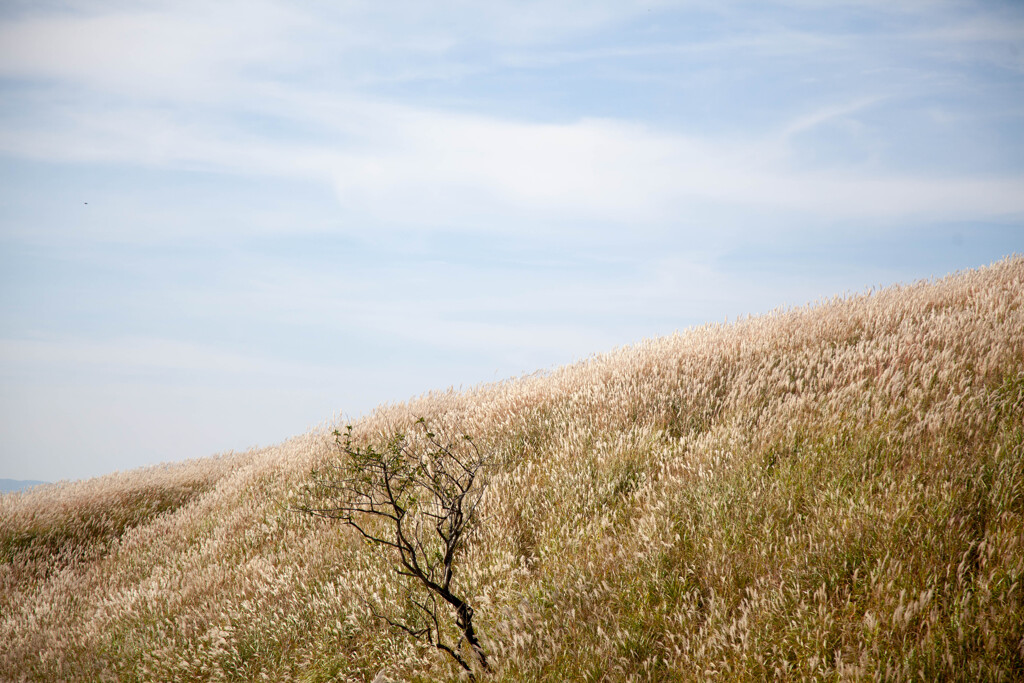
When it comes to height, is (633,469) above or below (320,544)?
above

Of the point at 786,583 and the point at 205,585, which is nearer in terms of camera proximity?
the point at 786,583

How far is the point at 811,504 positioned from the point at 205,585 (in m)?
6.58

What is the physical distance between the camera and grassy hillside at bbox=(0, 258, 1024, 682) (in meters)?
3.66

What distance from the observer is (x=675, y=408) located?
677 centimetres

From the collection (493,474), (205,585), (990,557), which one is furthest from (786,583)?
(205,585)

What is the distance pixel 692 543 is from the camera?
4.57 m

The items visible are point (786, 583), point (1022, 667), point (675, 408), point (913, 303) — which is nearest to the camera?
point (1022, 667)

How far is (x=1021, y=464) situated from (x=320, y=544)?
252 inches

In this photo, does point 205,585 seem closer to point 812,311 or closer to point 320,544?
point 320,544

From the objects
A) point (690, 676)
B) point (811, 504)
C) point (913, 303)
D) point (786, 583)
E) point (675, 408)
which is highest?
point (913, 303)

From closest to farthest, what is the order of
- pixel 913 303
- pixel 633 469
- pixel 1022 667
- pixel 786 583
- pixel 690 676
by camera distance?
pixel 1022 667 → pixel 690 676 → pixel 786 583 → pixel 633 469 → pixel 913 303

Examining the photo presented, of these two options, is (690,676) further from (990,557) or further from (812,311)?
(812,311)

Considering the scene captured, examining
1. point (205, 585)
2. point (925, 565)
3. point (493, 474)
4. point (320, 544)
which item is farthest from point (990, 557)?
point (205, 585)

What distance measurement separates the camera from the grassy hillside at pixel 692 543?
366cm
